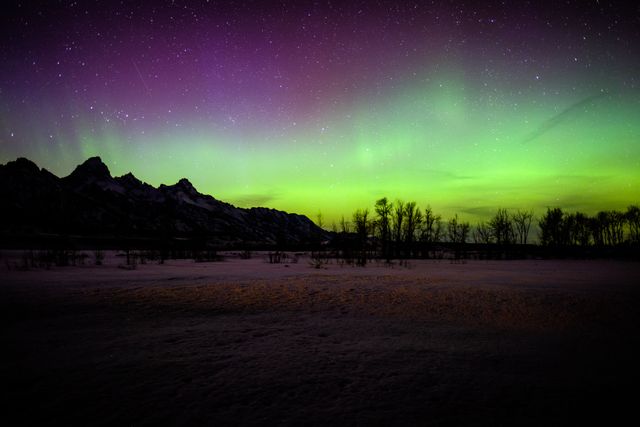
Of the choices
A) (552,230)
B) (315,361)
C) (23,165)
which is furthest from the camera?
(23,165)

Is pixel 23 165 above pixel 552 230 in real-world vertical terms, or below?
above

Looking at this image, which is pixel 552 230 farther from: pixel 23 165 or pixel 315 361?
pixel 23 165

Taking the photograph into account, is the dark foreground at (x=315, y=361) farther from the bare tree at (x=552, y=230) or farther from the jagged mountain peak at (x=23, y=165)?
the jagged mountain peak at (x=23, y=165)

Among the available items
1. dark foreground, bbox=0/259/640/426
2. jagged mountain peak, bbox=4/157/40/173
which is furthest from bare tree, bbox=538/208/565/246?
jagged mountain peak, bbox=4/157/40/173

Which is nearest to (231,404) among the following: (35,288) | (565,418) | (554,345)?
(565,418)

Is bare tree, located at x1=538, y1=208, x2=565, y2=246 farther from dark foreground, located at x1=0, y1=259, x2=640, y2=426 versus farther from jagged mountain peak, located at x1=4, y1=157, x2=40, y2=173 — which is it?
jagged mountain peak, located at x1=4, y1=157, x2=40, y2=173

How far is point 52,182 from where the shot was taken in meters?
185

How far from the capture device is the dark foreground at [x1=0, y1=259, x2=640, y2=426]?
3520mm

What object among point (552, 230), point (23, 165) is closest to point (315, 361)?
point (552, 230)

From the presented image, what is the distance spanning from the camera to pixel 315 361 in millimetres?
4988

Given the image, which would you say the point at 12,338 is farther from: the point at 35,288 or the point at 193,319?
the point at 35,288

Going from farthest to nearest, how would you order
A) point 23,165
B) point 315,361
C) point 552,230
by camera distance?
point 23,165, point 552,230, point 315,361

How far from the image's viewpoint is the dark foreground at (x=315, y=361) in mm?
3520

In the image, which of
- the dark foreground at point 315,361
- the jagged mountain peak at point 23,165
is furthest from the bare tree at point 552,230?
the jagged mountain peak at point 23,165
